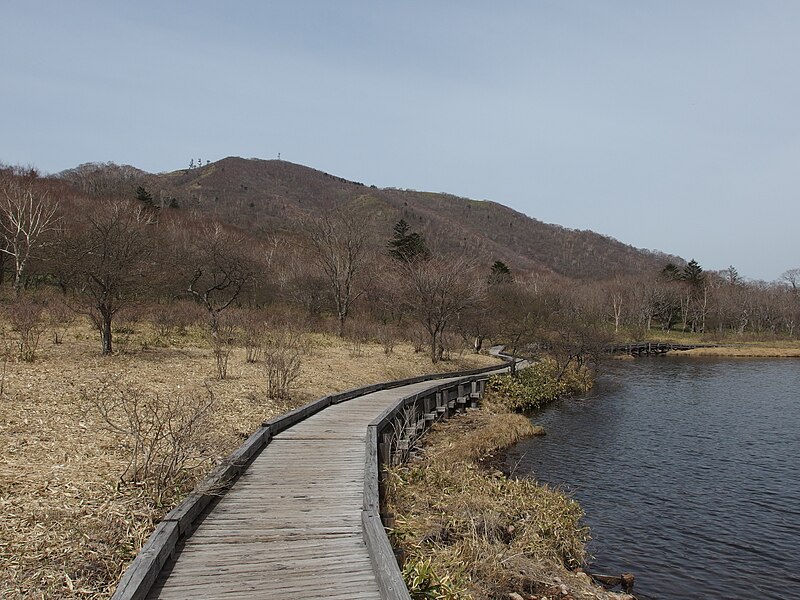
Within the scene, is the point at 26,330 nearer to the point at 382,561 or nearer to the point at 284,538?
the point at 284,538

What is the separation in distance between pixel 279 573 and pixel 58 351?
14.1 m

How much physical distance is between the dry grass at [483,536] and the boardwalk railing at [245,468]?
2.08 feet

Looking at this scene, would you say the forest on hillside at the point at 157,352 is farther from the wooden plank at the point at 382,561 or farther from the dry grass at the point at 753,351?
the dry grass at the point at 753,351

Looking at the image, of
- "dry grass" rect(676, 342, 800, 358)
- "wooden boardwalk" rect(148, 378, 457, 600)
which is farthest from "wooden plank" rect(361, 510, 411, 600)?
"dry grass" rect(676, 342, 800, 358)

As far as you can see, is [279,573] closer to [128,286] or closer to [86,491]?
[86,491]

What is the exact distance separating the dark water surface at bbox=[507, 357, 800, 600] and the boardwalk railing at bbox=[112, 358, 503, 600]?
3.76 meters

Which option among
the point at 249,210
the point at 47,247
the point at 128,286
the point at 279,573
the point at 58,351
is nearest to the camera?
the point at 279,573

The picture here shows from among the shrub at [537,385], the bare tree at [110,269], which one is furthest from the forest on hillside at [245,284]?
the shrub at [537,385]

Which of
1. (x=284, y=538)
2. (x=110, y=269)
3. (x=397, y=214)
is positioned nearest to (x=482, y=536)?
(x=284, y=538)

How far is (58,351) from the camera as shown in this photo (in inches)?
637

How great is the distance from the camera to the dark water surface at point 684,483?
9.67 meters

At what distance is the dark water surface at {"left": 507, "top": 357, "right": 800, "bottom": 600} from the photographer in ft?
31.7

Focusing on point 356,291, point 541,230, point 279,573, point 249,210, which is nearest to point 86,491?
point 279,573

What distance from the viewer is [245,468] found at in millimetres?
8766
